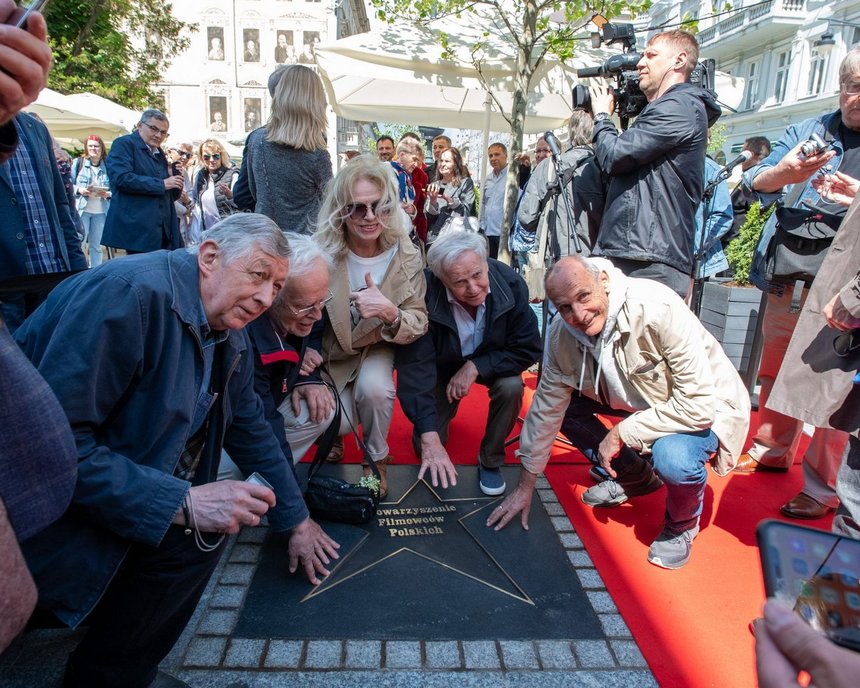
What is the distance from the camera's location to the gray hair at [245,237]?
72.9 inches

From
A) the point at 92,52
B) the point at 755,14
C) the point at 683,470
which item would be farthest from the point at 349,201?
the point at 755,14

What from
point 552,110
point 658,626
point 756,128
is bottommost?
point 658,626

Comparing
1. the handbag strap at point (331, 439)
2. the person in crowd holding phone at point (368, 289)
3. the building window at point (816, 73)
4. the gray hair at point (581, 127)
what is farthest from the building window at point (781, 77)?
the handbag strap at point (331, 439)

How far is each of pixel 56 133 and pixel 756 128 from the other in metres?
26.8

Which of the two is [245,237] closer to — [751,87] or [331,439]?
[331,439]

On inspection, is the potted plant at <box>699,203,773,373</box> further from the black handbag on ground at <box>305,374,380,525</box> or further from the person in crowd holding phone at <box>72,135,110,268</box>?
the person in crowd holding phone at <box>72,135,110,268</box>

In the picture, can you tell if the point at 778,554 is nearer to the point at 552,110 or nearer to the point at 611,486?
the point at 611,486

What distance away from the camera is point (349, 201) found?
3.07 m

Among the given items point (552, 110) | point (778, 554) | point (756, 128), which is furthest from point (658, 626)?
point (756, 128)

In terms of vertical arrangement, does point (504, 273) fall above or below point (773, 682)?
above

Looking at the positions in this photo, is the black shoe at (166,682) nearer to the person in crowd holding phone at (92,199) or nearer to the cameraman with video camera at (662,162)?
the cameraman with video camera at (662,162)

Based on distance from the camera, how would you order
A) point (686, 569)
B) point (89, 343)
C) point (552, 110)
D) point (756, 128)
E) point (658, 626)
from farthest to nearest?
point (756, 128) < point (552, 110) < point (686, 569) < point (658, 626) < point (89, 343)

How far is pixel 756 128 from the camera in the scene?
27531 millimetres

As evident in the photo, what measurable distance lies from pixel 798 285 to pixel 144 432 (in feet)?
10.1
